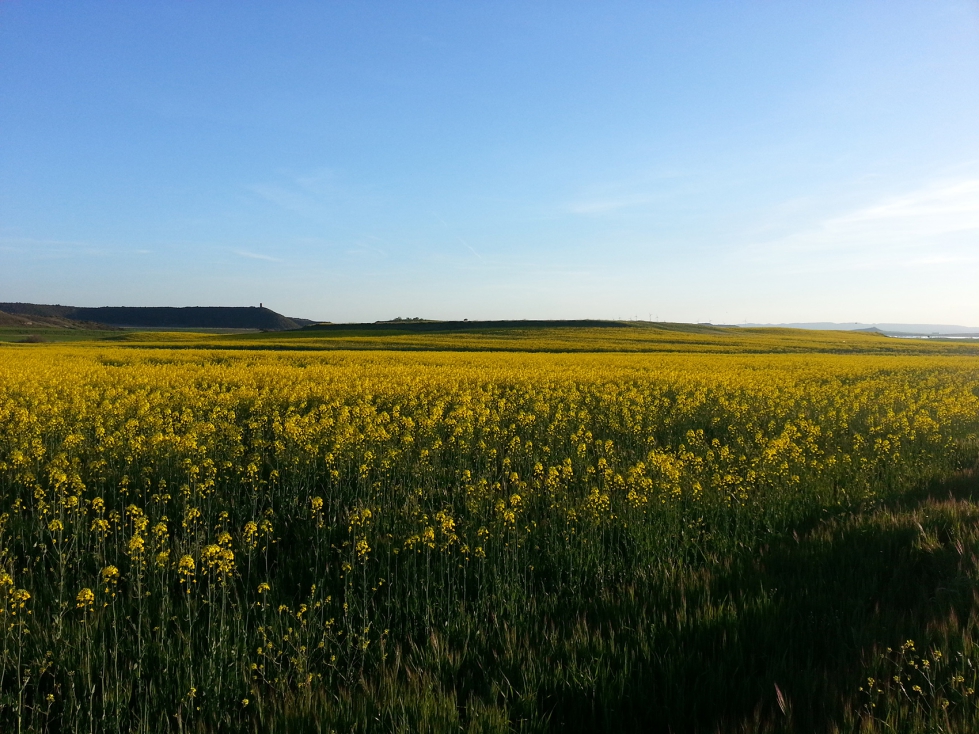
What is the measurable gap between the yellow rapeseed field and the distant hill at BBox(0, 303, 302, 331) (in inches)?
5371

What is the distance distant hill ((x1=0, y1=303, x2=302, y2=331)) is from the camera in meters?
141

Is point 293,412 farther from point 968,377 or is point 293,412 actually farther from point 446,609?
point 968,377

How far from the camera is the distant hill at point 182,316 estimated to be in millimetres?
140750

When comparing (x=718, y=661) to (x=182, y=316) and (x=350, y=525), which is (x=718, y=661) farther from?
(x=182, y=316)

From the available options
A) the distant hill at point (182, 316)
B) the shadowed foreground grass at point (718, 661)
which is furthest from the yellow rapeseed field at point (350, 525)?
the distant hill at point (182, 316)

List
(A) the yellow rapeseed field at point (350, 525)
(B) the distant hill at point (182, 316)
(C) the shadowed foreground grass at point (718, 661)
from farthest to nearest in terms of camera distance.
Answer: (B) the distant hill at point (182, 316) < (A) the yellow rapeseed field at point (350, 525) < (C) the shadowed foreground grass at point (718, 661)

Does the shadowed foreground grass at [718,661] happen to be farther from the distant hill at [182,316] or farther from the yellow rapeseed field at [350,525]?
the distant hill at [182,316]

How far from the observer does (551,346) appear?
145ft

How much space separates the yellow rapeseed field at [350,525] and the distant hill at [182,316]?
136 meters

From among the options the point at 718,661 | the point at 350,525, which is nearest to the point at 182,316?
the point at 350,525

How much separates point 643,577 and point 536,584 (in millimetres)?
846

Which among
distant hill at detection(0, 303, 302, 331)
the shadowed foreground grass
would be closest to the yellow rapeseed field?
the shadowed foreground grass

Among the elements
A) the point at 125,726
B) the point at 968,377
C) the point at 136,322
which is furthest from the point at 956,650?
the point at 136,322

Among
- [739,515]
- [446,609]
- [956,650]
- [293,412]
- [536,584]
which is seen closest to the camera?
[956,650]
